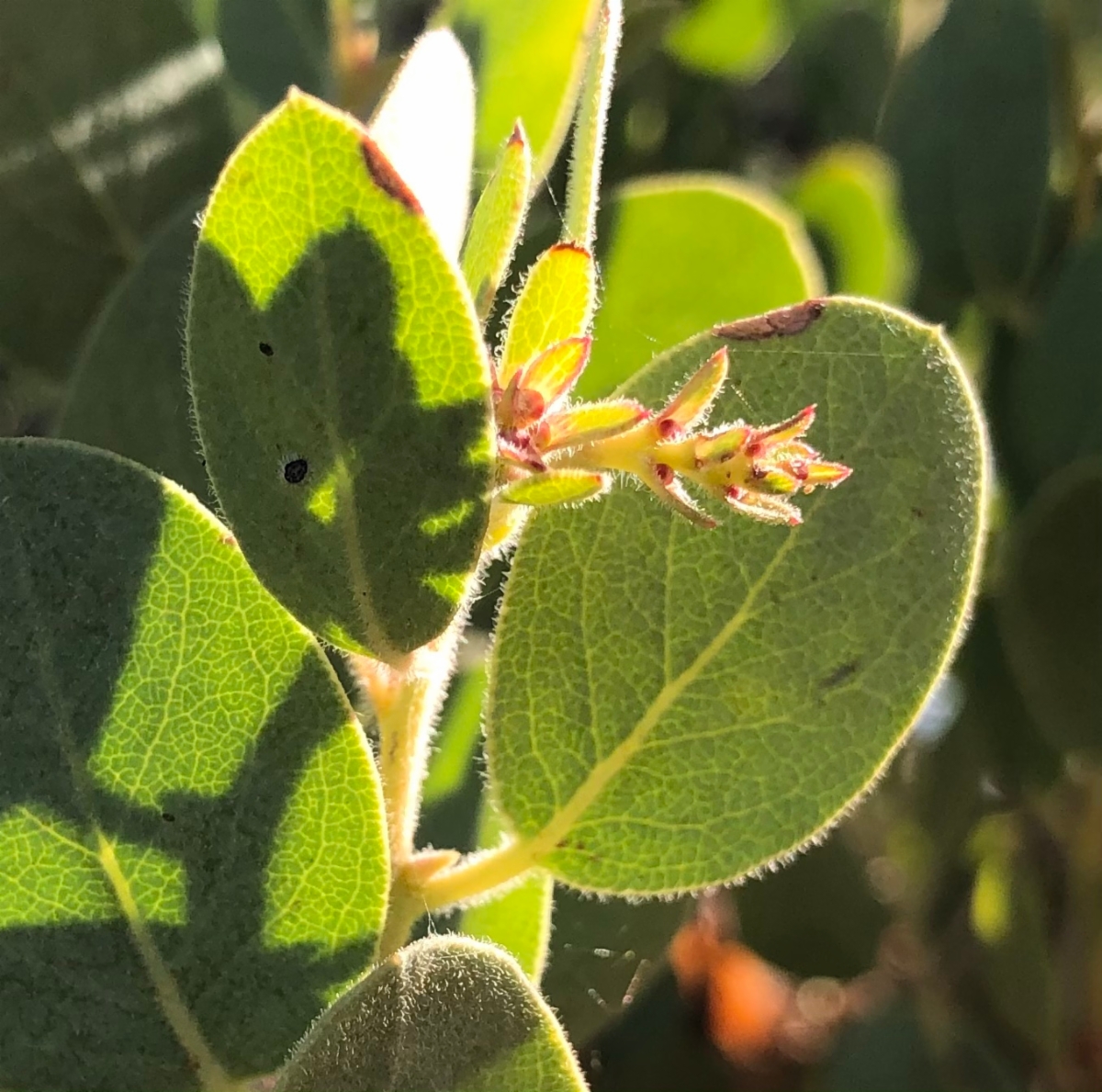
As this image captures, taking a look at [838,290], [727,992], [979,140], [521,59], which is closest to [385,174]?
[521,59]

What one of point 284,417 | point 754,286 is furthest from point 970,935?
point 284,417

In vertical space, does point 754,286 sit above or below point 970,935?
above

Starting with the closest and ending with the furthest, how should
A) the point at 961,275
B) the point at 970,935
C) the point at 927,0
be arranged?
the point at 961,275
the point at 970,935
the point at 927,0

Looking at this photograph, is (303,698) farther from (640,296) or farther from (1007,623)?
(1007,623)

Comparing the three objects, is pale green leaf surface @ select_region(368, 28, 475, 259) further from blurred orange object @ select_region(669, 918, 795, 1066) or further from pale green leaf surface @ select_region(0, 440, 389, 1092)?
blurred orange object @ select_region(669, 918, 795, 1066)

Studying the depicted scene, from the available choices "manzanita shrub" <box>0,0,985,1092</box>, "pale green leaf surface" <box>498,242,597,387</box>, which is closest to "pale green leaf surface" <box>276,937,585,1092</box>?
"manzanita shrub" <box>0,0,985,1092</box>

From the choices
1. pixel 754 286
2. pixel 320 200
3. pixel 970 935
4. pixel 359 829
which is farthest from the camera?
pixel 970 935
